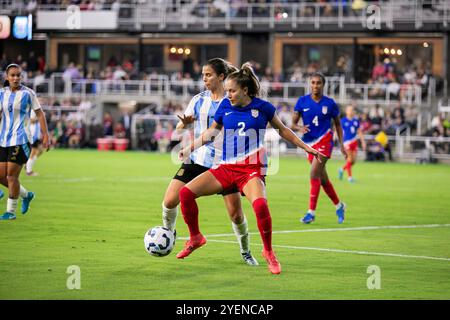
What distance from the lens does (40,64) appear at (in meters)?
56.9

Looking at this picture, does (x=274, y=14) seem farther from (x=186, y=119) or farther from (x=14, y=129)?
(x=186, y=119)

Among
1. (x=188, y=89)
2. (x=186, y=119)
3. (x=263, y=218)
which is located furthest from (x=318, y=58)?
(x=263, y=218)

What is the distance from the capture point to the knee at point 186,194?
Result: 11500 mm

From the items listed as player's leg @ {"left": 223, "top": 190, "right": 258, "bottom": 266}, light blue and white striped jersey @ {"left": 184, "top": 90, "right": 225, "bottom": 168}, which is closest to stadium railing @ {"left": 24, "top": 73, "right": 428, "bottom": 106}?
light blue and white striped jersey @ {"left": 184, "top": 90, "right": 225, "bottom": 168}

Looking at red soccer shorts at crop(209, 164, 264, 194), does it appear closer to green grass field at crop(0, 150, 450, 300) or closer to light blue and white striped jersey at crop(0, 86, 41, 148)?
green grass field at crop(0, 150, 450, 300)

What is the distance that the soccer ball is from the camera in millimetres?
11828

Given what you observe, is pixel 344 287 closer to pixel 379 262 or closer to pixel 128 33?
pixel 379 262

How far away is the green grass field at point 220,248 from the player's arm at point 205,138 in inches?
50.2

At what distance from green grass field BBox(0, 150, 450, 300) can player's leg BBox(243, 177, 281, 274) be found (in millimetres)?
169

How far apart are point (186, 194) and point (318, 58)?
4354cm

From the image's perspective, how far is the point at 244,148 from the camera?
37.6ft

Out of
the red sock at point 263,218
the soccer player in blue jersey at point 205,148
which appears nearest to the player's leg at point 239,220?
the soccer player in blue jersey at point 205,148

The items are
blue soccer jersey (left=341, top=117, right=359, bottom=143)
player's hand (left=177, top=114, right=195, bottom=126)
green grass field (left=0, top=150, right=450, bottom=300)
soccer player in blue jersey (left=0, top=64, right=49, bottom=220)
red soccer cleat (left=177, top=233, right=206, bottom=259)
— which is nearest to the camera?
green grass field (left=0, top=150, right=450, bottom=300)
